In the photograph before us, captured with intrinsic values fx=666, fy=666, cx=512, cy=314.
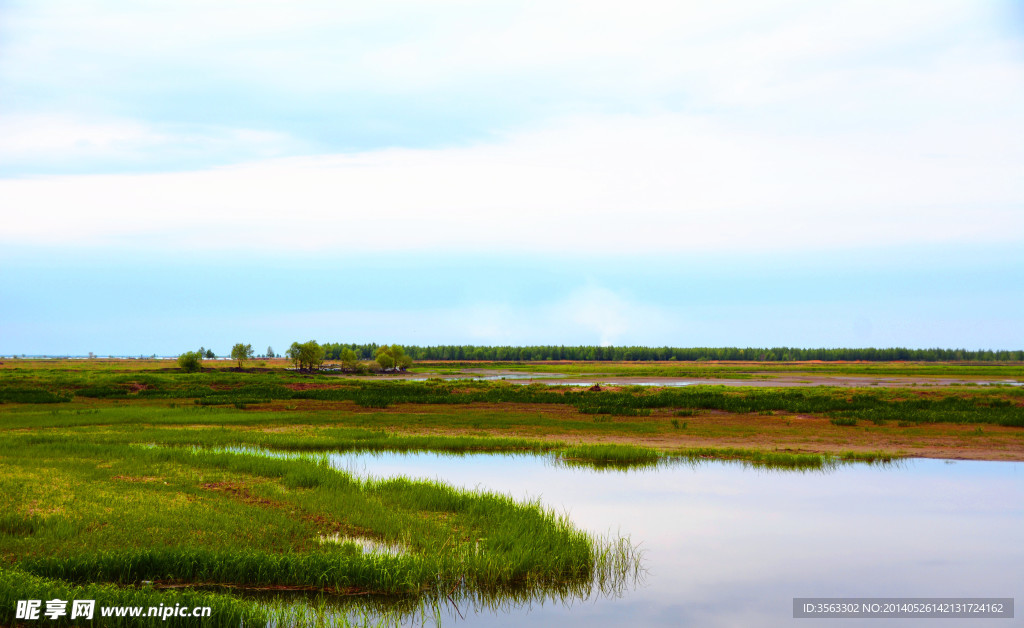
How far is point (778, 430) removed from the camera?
3097cm

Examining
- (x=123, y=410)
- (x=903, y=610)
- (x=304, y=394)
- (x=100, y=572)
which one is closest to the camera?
(x=100, y=572)

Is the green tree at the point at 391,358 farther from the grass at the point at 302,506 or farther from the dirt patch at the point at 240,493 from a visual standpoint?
the dirt patch at the point at 240,493

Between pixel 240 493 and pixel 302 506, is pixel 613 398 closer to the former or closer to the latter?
pixel 240 493

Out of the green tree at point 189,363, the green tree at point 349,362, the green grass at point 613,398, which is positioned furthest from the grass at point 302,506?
the green tree at point 349,362

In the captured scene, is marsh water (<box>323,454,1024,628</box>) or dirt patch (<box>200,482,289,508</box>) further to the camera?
dirt patch (<box>200,482,289,508</box>)

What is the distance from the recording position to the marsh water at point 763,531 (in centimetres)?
995

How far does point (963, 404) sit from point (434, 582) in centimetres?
3949

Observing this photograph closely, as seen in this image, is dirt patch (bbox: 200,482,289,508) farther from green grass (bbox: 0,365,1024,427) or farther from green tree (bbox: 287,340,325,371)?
green tree (bbox: 287,340,325,371)

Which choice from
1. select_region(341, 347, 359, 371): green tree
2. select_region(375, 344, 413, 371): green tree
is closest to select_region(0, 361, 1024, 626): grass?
select_region(341, 347, 359, 371): green tree

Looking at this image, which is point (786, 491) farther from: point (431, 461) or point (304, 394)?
point (304, 394)

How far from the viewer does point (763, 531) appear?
14234 millimetres

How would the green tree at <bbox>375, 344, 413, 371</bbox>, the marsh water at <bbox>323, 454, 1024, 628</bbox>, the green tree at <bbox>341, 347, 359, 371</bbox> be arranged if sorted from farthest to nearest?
the green tree at <bbox>375, 344, 413, 371</bbox> < the green tree at <bbox>341, 347, 359, 371</bbox> < the marsh water at <bbox>323, 454, 1024, 628</bbox>

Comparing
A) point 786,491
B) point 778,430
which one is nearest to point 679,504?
point 786,491

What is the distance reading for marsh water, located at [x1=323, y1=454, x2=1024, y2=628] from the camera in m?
9.95
